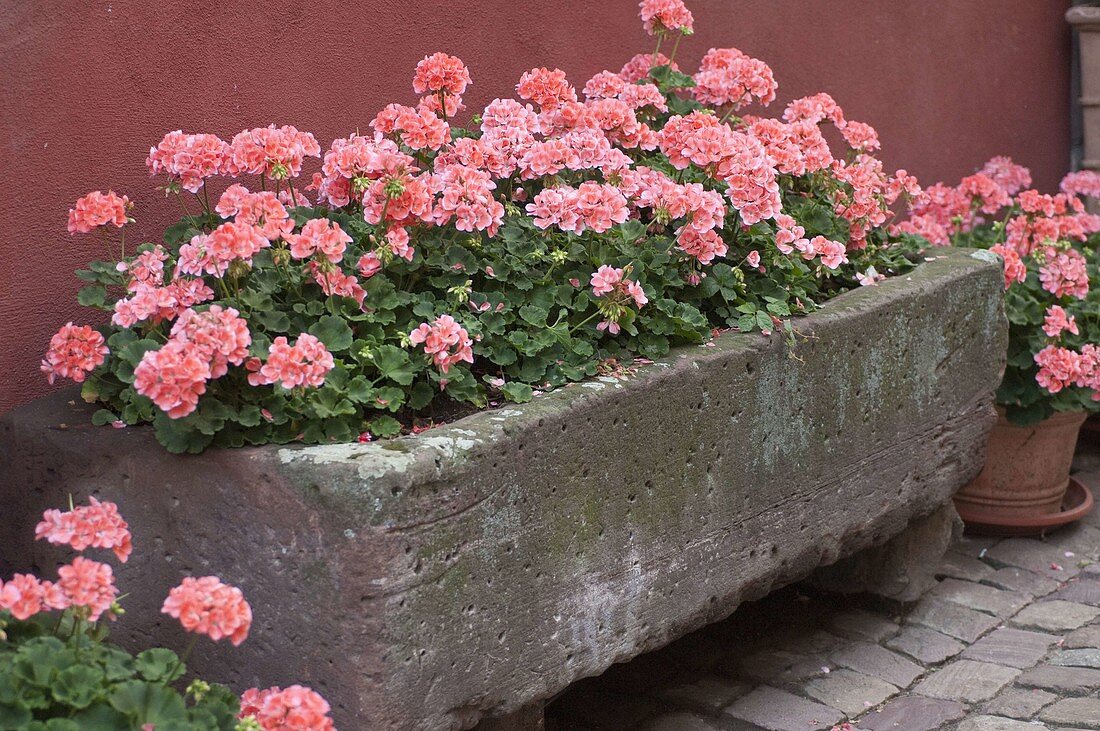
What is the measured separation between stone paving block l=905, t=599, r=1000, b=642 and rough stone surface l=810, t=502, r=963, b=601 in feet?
0.17

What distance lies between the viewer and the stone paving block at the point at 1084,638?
3320 millimetres

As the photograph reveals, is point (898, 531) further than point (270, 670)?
Yes

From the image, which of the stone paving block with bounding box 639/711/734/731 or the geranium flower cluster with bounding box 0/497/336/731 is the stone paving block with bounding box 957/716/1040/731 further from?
the geranium flower cluster with bounding box 0/497/336/731

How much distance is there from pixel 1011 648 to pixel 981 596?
33 centimetres

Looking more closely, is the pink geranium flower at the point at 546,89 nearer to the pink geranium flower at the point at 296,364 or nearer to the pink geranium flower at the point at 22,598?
the pink geranium flower at the point at 296,364

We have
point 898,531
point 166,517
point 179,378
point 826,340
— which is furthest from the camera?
point 898,531

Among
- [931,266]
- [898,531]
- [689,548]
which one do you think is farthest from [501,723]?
[931,266]

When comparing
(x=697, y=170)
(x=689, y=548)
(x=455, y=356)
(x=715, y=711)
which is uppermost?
(x=697, y=170)

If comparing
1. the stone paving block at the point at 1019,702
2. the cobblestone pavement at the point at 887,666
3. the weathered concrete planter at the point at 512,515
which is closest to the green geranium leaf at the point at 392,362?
the weathered concrete planter at the point at 512,515

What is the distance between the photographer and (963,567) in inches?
152

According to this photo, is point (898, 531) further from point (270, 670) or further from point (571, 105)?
point (270, 670)

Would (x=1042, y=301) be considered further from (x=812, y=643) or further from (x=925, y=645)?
(x=812, y=643)

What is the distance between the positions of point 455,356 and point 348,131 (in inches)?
37.1

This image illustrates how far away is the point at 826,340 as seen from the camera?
9.44 feet
